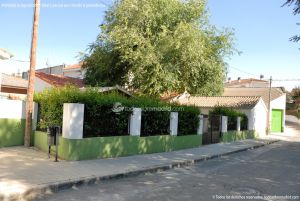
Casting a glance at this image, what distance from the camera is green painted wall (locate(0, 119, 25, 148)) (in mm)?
13284

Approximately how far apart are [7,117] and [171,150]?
7.09 meters

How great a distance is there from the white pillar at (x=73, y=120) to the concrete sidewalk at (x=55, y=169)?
89 cm

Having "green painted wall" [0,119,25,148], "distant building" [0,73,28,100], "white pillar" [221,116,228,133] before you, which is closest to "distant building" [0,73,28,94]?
"distant building" [0,73,28,100]

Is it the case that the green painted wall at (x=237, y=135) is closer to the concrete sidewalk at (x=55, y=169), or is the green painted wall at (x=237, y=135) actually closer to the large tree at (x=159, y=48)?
the large tree at (x=159, y=48)

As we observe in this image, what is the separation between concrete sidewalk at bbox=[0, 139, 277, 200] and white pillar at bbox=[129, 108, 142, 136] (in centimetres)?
96

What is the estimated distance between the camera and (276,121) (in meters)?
42.4

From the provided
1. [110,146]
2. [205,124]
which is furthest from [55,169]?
[205,124]

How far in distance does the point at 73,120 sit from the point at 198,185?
14.8 ft

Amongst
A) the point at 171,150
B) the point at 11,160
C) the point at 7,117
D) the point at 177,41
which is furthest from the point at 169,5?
the point at 11,160

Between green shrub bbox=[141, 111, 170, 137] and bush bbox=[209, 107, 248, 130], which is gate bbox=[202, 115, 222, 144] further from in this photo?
green shrub bbox=[141, 111, 170, 137]

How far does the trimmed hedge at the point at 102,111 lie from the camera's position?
1198cm

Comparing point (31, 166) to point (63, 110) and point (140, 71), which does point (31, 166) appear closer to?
point (63, 110)

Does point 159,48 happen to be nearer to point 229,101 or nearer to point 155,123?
point 155,123

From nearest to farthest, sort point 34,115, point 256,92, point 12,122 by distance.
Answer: point 12,122 → point 34,115 → point 256,92
